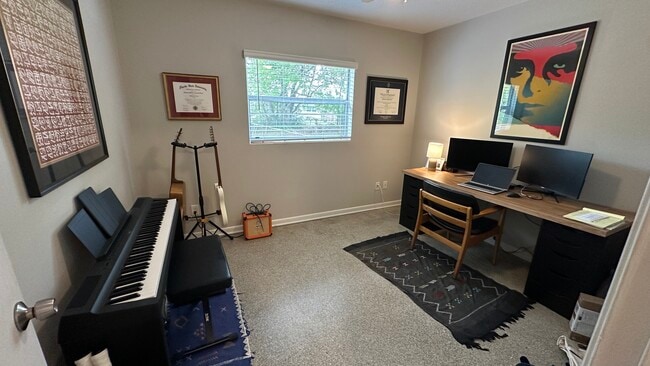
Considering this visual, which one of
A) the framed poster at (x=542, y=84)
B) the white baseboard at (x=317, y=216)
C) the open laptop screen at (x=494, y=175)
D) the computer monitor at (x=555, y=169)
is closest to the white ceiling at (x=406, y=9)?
the framed poster at (x=542, y=84)

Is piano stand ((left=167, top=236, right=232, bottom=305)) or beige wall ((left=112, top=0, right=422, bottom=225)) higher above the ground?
beige wall ((left=112, top=0, right=422, bottom=225))

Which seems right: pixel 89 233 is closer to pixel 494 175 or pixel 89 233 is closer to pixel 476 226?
pixel 476 226

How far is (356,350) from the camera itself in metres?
1.52

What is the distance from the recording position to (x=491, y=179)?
2.42m

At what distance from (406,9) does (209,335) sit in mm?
3217

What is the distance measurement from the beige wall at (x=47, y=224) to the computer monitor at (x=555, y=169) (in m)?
2.97

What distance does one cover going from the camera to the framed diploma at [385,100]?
10.7ft

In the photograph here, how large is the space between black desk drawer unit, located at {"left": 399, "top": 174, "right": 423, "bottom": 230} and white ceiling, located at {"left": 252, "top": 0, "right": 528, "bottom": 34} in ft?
5.62

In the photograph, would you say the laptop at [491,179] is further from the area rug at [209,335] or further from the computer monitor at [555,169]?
the area rug at [209,335]

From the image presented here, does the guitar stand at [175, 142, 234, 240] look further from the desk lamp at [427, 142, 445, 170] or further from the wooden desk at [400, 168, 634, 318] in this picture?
the wooden desk at [400, 168, 634, 318]

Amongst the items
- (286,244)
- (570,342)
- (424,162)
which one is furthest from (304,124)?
(570,342)

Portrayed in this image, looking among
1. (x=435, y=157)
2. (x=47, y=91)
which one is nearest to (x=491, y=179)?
(x=435, y=157)

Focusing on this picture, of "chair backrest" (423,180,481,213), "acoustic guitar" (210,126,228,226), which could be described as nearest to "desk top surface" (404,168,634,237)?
"chair backrest" (423,180,481,213)

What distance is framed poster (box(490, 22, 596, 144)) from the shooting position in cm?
208
